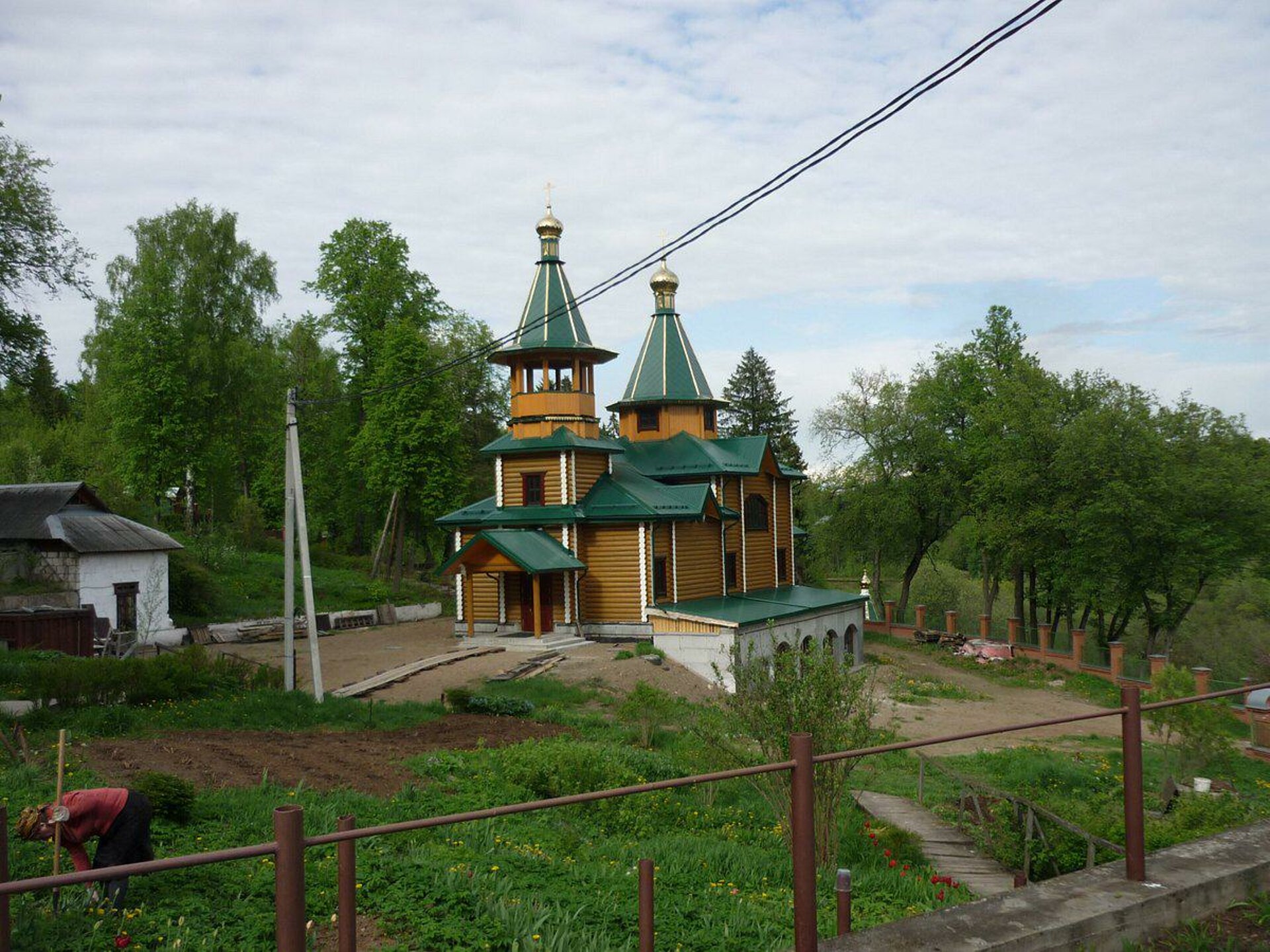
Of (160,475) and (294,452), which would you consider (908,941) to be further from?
(160,475)

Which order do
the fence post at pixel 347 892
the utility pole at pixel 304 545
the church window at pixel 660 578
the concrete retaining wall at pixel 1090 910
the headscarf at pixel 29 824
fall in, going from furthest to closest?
the church window at pixel 660 578
the utility pole at pixel 304 545
the headscarf at pixel 29 824
the concrete retaining wall at pixel 1090 910
the fence post at pixel 347 892

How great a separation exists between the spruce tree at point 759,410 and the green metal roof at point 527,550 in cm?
2821

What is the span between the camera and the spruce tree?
177 feet

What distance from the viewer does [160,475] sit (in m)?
35.7

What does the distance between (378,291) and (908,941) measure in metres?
38.0

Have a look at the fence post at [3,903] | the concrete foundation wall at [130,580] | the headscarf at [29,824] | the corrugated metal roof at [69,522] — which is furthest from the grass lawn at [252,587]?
the fence post at [3,903]

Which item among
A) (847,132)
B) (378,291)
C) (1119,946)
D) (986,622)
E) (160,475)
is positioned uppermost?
(378,291)

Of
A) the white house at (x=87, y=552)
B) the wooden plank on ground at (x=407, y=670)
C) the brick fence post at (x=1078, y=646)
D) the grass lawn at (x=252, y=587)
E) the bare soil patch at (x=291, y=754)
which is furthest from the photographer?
the brick fence post at (x=1078, y=646)

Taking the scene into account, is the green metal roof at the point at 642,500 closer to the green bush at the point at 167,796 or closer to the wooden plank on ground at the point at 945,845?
the wooden plank on ground at the point at 945,845

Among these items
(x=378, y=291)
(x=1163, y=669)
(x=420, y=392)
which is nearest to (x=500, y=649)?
(x=420, y=392)

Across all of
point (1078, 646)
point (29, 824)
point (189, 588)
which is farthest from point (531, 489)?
point (29, 824)

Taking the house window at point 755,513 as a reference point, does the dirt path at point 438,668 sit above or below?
below

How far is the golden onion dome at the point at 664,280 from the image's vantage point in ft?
109

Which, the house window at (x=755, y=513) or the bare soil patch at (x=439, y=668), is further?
the house window at (x=755, y=513)
